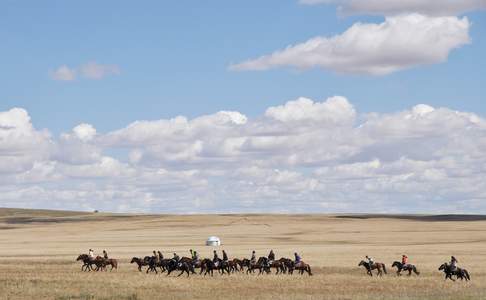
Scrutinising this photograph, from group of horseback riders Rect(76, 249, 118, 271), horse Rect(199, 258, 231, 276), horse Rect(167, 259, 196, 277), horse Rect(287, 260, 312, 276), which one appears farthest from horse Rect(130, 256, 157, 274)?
horse Rect(287, 260, 312, 276)

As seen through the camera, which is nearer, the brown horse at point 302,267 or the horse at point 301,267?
the horse at point 301,267

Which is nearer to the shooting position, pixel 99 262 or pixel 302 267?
pixel 302 267

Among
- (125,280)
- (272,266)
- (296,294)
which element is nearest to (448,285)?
(296,294)

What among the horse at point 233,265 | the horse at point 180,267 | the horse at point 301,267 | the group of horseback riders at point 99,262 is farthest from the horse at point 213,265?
the group of horseback riders at point 99,262

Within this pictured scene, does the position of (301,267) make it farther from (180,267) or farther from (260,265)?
(180,267)

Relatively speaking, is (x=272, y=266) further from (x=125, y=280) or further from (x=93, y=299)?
(x=93, y=299)

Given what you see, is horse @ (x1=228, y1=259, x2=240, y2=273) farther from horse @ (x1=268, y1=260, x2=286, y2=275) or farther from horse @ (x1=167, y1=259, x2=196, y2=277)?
horse @ (x1=167, y1=259, x2=196, y2=277)

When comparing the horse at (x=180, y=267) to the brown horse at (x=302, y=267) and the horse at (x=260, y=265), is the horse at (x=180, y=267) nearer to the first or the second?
the horse at (x=260, y=265)

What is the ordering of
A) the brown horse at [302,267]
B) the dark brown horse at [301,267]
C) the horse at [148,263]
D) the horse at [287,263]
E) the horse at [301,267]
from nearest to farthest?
the horse at [301,267]
the brown horse at [302,267]
the dark brown horse at [301,267]
the horse at [287,263]
the horse at [148,263]

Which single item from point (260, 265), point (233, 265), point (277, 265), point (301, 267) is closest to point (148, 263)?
point (233, 265)

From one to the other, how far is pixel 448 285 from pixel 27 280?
22.1m

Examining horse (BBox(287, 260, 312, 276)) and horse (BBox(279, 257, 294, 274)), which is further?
horse (BBox(279, 257, 294, 274))

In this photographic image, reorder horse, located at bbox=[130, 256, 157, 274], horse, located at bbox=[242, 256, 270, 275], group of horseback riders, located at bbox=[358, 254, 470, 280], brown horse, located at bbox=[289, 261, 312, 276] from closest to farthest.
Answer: group of horseback riders, located at bbox=[358, 254, 470, 280] < brown horse, located at bbox=[289, 261, 312, 276] < horse, located at bbox=[242, 256, 270, 275] < horse, located at bbox=[130, 256, 157, 274]

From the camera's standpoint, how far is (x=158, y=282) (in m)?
43.6
